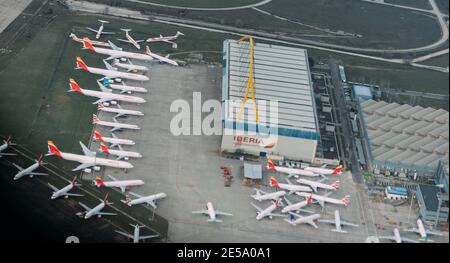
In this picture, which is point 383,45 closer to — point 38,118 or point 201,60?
point 201,60

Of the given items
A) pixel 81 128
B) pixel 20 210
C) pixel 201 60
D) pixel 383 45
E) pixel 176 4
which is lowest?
pixel 20 210

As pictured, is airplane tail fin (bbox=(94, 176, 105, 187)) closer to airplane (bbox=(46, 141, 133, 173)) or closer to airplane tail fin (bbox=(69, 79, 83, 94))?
airplane (bbox=(46, 141, 133, 173))

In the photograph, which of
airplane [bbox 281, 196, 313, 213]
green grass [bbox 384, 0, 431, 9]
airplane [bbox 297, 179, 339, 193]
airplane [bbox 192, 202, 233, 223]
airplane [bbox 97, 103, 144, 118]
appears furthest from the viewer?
green grass [bbox 384, 0, 431, 9]

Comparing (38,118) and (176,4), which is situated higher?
(176,4)

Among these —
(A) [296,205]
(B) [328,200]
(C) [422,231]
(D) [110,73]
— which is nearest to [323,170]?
(B) [328,200]

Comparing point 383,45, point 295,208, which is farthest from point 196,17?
point 295,208

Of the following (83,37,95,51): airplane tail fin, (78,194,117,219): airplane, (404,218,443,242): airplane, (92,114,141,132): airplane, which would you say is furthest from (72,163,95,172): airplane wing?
(404,218,443,242): airplane
